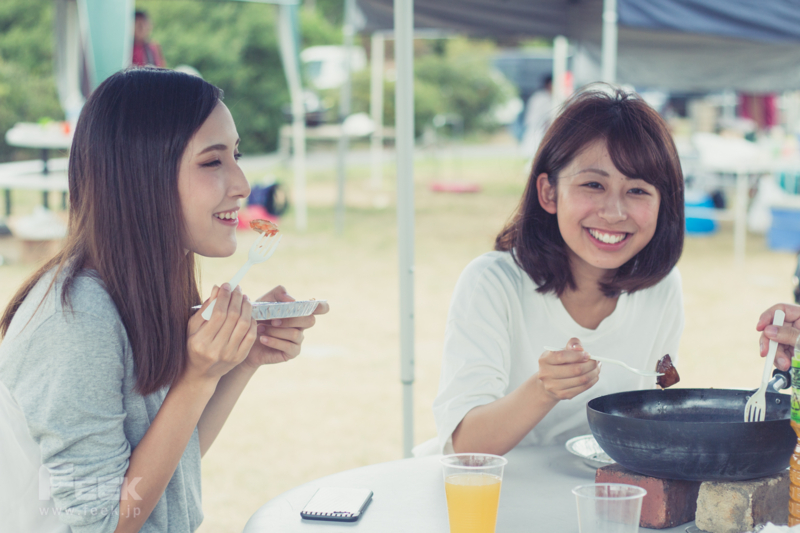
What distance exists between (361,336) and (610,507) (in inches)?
193

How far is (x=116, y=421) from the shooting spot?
1.35 meters

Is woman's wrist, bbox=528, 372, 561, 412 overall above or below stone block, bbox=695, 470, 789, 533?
above

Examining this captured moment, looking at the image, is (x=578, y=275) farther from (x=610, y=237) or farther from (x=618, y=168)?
(x=618, y=168)

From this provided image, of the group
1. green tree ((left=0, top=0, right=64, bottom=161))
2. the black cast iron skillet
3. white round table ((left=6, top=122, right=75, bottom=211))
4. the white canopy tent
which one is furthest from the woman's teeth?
green tree ((left=0, top=0, right=64, bottom=161))

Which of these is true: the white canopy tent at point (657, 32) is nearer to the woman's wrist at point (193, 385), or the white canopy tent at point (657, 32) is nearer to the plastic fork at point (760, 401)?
the plastic fork at point (760, 401)

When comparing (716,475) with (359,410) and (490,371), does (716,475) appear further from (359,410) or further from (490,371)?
(359,410)

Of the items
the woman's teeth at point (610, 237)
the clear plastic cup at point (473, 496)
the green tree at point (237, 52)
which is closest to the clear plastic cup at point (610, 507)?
the clear plastic cup at point (473, 496)

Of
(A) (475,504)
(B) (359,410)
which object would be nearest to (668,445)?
(A) (475,504)

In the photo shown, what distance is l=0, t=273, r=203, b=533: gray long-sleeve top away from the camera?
1.30 metres

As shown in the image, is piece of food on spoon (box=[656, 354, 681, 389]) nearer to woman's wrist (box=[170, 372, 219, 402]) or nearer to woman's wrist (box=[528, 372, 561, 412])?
woman's wrist (box=[528, 372, 561, 412])

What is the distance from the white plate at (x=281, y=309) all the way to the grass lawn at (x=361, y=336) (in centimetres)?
85

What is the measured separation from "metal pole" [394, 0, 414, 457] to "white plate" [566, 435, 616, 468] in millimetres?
875

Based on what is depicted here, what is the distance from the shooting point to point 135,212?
1443 millimetres

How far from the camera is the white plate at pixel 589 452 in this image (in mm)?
1537
